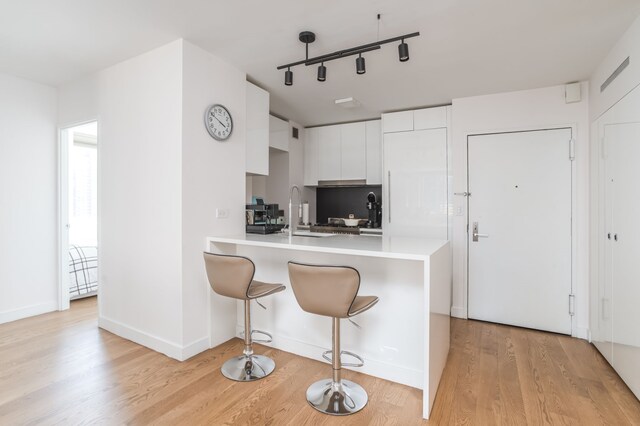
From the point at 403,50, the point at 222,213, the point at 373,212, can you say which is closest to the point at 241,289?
the point at 222,213

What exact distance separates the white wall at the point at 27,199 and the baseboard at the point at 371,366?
2.87 meters

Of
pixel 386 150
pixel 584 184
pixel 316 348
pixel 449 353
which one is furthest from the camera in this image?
pixel 386 150

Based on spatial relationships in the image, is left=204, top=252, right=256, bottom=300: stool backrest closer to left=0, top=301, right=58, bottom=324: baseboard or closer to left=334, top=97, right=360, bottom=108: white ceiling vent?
left=334, top=97, right=360, bottom=108: white ceiling vent

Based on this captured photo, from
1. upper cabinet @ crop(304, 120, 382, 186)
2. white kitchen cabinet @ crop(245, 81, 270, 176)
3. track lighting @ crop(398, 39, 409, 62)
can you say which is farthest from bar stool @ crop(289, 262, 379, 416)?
upper cabinet @ crop(304, 120, 382, 186)

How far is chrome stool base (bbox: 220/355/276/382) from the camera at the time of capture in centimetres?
235

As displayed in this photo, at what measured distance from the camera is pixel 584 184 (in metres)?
3.24

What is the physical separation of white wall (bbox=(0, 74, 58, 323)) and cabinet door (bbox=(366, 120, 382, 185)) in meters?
3.83

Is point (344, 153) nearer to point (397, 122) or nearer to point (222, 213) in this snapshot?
point (397, 122)

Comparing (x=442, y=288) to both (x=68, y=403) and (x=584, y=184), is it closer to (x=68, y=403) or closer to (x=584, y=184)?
(x=584, y=184)

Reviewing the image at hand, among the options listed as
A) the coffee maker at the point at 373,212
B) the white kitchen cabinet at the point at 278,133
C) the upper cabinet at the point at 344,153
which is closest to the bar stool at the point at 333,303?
the coffee maker at the point at 373,212

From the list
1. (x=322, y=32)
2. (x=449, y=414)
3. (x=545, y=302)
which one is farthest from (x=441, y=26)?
(x=545, y=302)

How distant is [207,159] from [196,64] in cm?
77

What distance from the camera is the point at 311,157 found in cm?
505

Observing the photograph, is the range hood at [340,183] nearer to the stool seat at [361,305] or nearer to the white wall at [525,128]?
the white wall at [525,128]
